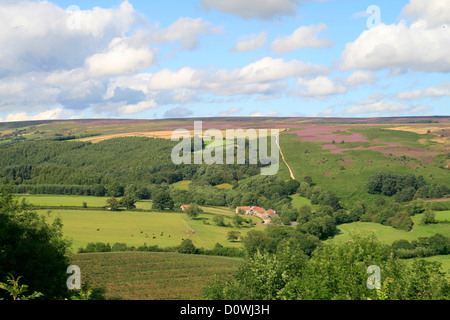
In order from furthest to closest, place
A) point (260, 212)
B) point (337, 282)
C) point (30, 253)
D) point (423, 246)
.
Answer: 1. point (260, 212)
2. point (423, 246)
3. point (337, 282)
4. point (30, 253)

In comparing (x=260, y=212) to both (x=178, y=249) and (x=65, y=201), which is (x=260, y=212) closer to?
(x=178, y=249)

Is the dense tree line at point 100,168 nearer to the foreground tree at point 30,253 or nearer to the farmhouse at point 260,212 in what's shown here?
the farmhouse at point 260,212

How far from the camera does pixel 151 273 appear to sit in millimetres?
46469

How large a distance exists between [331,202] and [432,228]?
22625 mm

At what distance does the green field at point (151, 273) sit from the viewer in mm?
38844

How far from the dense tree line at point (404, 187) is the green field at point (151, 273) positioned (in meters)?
52.3

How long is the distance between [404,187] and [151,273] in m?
70.5

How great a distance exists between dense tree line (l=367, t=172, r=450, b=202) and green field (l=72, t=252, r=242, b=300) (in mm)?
52313

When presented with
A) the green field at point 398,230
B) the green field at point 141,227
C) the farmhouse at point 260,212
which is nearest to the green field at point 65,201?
the green field at point 141,227

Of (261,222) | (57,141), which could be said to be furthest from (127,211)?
(57,141)

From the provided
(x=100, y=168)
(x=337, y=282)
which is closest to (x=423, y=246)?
(x=337, y=282)

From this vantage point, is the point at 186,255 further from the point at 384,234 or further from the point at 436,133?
the point at 436,133
